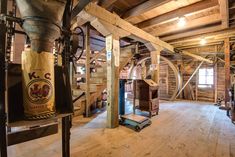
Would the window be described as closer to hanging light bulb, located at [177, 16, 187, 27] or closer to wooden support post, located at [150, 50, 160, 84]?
wooden support post, located at [150, 50, 160, 84]

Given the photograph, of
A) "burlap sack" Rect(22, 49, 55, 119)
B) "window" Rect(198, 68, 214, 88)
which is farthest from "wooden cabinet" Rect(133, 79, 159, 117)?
"window" Rect(198, 68, 214, 88)

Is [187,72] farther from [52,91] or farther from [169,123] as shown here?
[52,91]

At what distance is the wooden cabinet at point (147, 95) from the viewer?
393 centimetres

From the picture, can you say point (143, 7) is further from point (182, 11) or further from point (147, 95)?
point (147, 95)

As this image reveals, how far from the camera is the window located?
6.57 meters

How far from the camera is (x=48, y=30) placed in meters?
1.07

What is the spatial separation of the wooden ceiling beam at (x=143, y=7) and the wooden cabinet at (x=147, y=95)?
1.77 metres

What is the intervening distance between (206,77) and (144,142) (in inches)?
227

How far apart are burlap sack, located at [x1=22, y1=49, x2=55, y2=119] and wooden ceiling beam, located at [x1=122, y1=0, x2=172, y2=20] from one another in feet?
7.86

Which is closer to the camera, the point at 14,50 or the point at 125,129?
the point at 125,129

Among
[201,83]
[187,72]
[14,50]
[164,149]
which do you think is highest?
[14,50]

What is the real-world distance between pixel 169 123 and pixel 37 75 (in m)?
3.15

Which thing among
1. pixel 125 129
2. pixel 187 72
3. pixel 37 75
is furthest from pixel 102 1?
pixel 187 72

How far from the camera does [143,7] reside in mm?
2924
